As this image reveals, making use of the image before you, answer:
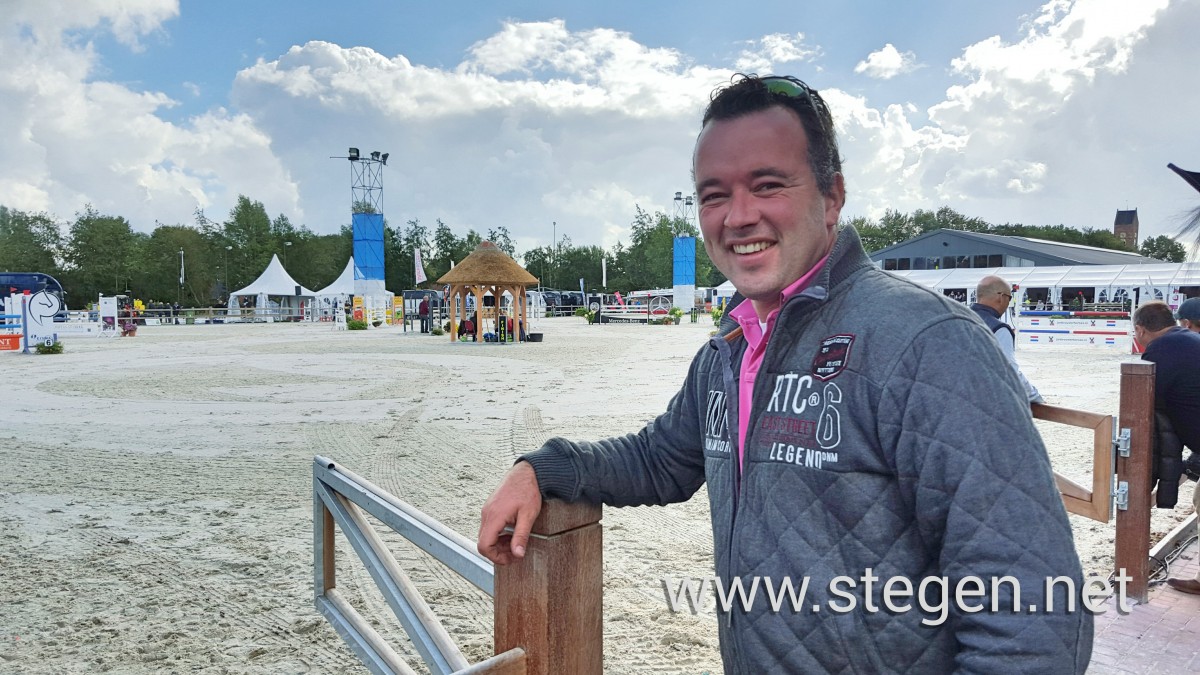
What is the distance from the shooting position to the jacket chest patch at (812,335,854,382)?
1.10 metres

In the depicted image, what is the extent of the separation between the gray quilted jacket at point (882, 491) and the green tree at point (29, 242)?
68267mm

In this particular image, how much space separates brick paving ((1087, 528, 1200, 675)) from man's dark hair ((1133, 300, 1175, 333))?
1607 millimetres

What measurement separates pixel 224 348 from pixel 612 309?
865 inches

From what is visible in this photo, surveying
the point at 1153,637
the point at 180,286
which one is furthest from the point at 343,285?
the point at 1153,637

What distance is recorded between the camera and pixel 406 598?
6.99ft

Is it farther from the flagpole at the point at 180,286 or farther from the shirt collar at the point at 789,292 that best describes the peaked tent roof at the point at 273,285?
the shirt collar at the point at 789,292

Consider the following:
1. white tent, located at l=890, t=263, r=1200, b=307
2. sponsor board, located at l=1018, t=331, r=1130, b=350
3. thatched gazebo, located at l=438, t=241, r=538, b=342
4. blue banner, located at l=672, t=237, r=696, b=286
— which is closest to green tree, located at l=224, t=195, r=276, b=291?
blue banner, located at l=672, t=237, r=696, b=286

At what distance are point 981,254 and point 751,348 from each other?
5270 centimetres

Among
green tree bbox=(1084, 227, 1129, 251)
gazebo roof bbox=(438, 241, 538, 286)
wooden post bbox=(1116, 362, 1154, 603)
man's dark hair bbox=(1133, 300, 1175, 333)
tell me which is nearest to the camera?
wooden post bbox=(1116, 362, 1154, 603)

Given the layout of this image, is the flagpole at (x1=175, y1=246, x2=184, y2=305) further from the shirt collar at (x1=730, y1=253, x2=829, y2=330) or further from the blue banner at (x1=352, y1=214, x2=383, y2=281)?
the shirt collar at (x1=730, y1=253, x2=829, y2=330)

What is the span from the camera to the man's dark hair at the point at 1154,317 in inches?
170

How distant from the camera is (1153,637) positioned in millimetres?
3084

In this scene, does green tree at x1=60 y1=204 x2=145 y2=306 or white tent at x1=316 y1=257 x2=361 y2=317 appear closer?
white tent at x1=316 y1=257 x2=361 y2=317

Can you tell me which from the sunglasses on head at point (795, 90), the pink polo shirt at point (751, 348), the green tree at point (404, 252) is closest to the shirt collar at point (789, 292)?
the pink polo shirt at point (751, 348)
